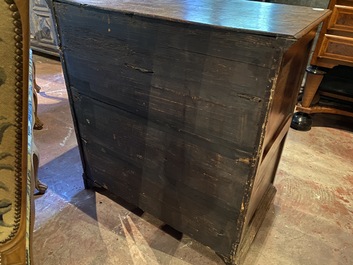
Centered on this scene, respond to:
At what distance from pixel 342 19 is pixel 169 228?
137 centimetres

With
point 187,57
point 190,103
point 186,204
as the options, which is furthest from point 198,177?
point 187,57

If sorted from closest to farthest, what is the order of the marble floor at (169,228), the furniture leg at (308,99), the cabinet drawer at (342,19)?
the marble floor at (169,228) → the cabinet drawer at (342,19) → the furniture leg at (308,99)

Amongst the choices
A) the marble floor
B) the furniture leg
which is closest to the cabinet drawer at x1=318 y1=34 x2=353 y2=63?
the furniture leg

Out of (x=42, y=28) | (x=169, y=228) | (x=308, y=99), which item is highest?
(x=42, y=28)

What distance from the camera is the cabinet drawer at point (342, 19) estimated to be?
1.46 m

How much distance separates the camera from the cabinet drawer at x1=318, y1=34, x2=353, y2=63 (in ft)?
4.99

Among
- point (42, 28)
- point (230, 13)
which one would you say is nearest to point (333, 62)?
point (230, 13)

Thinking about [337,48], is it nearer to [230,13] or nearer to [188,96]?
[230,13]

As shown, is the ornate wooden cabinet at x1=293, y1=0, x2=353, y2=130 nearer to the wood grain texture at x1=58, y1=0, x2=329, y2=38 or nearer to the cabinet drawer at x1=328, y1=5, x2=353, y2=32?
the cabinet drawer at x1=328, y1=5, x2=353, y2=32

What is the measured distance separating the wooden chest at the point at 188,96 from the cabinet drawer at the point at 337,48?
649 mm

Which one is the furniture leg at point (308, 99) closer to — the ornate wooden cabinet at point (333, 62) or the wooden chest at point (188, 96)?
the ornate wooden cabinet at point (333, 62)

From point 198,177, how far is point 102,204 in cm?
59

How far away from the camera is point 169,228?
48.5 inches

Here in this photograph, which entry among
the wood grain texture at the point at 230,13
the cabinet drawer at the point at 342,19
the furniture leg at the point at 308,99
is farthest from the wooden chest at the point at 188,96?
Result: the furniture leg at the point at 308,99
